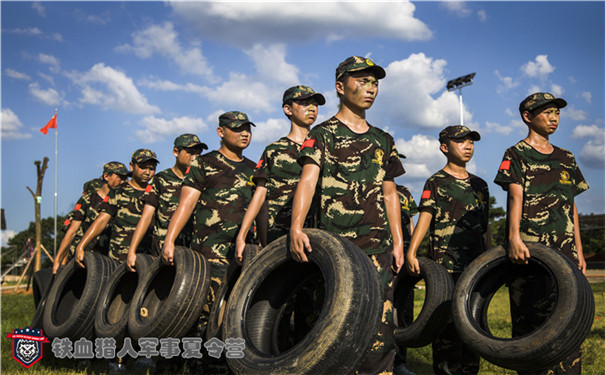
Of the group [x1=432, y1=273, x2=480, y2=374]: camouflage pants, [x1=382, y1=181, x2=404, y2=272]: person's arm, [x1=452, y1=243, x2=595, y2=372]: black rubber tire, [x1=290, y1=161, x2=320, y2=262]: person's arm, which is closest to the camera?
[x1=290, y1=161, x2=320, y2=262]: person's arm

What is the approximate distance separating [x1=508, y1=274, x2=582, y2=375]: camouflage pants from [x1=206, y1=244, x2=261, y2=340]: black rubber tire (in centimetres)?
223

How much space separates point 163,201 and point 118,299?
1175mm

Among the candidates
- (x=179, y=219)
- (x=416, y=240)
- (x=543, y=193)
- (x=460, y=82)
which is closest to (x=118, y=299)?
(x=179, y=219)

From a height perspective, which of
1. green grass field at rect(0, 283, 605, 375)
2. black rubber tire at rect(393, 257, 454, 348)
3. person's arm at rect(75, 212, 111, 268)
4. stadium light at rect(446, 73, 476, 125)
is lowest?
green grass field at rect(0, 283, 605, 375)

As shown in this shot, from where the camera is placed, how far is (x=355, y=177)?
366 centimetres

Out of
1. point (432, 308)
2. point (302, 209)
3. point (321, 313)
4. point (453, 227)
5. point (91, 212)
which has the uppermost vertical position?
point (91, 212)

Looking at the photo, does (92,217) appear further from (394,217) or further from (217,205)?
(394,217)

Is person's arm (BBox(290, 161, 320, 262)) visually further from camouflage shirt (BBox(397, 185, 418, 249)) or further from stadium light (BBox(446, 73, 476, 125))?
stadium light (BBox(446, 73, 476, 125))

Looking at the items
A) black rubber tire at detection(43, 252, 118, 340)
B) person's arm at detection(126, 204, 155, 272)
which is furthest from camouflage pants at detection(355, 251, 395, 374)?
black rubber tire at detection(43, 252, 118, 340)

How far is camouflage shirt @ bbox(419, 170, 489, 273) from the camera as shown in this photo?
5.35 metres

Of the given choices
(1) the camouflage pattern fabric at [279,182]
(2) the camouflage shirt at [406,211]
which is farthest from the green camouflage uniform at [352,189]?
(2) the camouflage shirt at [406,211]

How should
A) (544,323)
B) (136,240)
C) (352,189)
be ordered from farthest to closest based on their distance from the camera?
(136,240) < (544,323) < (352,189)

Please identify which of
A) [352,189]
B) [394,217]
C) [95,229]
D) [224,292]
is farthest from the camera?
[95,229]

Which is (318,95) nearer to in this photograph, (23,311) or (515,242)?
(515,242)
